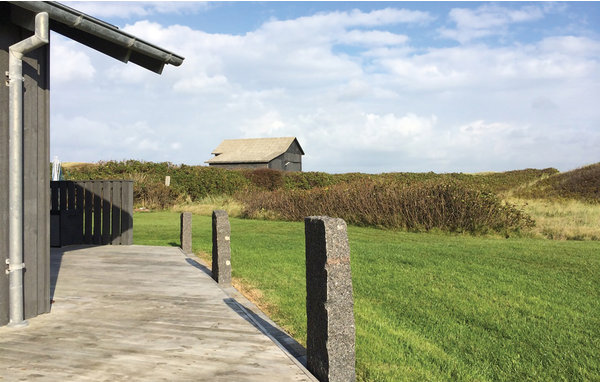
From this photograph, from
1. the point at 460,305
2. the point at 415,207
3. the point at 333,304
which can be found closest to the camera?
the point at 333,304

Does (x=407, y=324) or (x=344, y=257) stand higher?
(x=344, y=257)

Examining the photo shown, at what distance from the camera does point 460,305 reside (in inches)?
239

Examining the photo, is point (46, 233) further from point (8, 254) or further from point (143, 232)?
point (143, 232)

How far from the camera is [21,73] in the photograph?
4.40 m

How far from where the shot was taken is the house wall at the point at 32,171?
4.35m

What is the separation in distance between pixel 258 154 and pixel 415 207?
126 ft

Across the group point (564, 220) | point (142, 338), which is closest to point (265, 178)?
point (564, 220)

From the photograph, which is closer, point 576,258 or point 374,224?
point 576,258

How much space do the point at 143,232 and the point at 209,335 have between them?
1073cm

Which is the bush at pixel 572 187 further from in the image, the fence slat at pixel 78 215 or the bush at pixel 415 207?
the fence slat at pixel 78 215

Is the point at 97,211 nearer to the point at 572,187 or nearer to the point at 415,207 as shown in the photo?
the point at 415,207

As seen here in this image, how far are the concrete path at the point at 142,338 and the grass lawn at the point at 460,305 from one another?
728mm

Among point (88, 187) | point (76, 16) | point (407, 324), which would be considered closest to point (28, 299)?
point (76, 16)

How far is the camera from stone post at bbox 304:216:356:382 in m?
3.21
